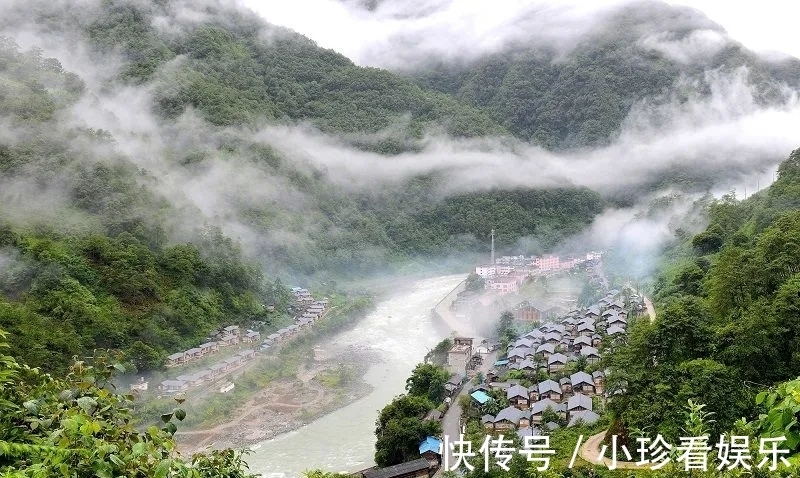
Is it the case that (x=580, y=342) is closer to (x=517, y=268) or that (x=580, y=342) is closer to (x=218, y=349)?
(x=218, y=349)

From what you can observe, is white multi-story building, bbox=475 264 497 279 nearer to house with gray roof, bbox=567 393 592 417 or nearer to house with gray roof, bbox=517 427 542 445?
house with gray roof, bbox=567 393 592 417

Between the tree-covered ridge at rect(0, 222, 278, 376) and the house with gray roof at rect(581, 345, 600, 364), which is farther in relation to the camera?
the house with gray roof at rect(581, 345, 600, 364)

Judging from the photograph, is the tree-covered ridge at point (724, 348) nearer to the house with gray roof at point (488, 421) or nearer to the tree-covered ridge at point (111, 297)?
the house with gray roof at point (488, 421)

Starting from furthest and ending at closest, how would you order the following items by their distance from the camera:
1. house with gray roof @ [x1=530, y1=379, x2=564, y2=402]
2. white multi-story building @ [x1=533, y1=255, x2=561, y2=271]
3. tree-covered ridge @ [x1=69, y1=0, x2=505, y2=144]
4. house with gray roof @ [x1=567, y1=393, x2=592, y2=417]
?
tree-covered ridge @ [x1=69, y1=0, x2=505, y2=144] → white multi-story building @ [x1=533, y1=255, x2=561, y2=271] → house with gray roof @ [x1=530, y1=379, x2=564, y2=402] → house with gray roof @ [x1=567, y1=393, x2=592, y2=417]

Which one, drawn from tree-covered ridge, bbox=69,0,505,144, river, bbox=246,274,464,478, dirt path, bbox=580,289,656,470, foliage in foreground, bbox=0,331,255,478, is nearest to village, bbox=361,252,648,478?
dirt path, bbox=580,289,656,470

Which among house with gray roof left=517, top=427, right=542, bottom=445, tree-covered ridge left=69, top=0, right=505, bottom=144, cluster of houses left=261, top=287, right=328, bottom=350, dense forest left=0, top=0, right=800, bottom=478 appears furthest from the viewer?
tree-covered ridge left=69, top=0, right=505, bottom=144
